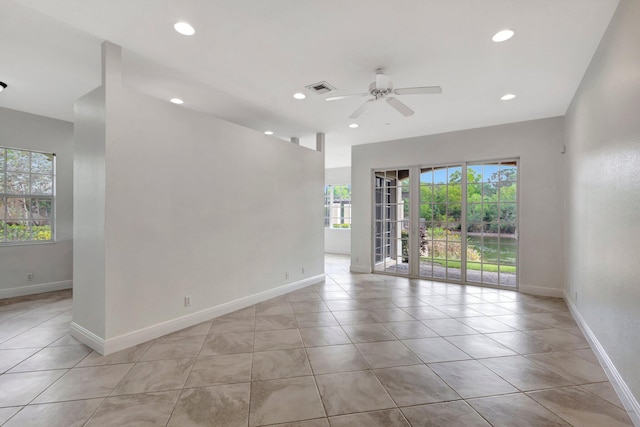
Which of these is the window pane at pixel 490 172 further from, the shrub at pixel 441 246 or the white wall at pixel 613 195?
the white wall at pixel 613 195

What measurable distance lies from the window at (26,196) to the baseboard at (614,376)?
748cm

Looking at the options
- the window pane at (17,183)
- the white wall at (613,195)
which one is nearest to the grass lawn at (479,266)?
the white wall at (613,195)

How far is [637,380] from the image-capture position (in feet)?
6.29

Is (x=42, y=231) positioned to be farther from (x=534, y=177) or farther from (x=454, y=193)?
(x=534, y=177)

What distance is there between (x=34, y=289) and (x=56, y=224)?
1105mm

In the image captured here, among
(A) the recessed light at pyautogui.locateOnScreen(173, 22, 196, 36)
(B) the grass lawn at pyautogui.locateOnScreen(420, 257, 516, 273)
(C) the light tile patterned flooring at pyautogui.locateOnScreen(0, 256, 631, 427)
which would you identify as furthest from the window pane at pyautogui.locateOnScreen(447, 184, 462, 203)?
(A) the recessed light at pyautogui.locateOnScreen(173, 22, 196, 36)

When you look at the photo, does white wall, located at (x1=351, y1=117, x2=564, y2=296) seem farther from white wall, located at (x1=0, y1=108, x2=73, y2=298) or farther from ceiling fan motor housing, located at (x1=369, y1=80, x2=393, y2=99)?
white wall, located at (x1=0, y1=108, x2=73, y2=298)

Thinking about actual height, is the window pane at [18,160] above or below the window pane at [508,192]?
above

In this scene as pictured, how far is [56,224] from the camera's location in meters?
5.11

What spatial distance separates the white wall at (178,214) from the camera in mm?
2830

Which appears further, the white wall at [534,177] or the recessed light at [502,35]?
the white wall at [534,177]

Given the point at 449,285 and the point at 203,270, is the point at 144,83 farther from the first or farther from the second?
the point at 449,285

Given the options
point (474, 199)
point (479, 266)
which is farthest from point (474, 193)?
point (479, 266)

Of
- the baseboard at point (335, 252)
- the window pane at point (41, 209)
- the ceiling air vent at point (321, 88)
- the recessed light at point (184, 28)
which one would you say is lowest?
the baseboard at point (335, 252)
